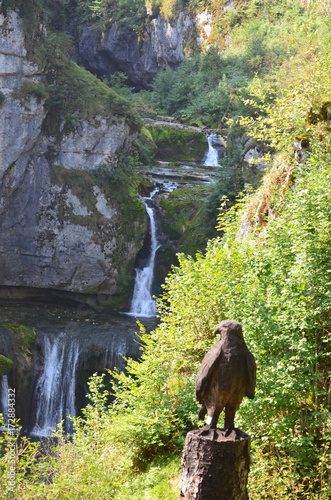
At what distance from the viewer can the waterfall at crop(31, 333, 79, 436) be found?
1434cm

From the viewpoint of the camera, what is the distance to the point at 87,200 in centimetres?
1989

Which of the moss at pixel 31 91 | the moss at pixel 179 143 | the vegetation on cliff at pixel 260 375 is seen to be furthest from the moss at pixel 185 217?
the vegetation on cliff at pixel 260 375

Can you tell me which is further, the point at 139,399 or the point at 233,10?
the point at 233,10

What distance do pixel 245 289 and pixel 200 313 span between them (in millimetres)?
1606

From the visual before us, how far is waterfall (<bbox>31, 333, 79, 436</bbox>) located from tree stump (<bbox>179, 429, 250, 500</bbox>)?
10.5m

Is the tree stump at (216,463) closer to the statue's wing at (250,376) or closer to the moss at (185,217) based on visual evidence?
the statue's wing at (250,376)

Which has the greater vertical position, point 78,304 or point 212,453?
point 78,304

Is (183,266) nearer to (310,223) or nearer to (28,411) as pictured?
(310,223)

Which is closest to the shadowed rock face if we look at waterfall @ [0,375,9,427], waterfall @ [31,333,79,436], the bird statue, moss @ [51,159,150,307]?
moss @ [51,159,150,307]

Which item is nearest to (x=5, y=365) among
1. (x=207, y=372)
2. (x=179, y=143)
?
(x=207, y=372)

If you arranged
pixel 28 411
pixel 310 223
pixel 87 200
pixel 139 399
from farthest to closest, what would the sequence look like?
1. pixel 87 200
2. pixel 28 411
3. pixel 139 399
4. pixel 310 223

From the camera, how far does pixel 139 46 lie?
35375mm

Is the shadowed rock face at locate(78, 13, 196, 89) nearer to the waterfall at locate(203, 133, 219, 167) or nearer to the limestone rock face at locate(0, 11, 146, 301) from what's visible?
the waterfall at locate(203, 133, 219, 167)

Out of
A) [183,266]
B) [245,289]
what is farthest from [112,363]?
[245,289]
